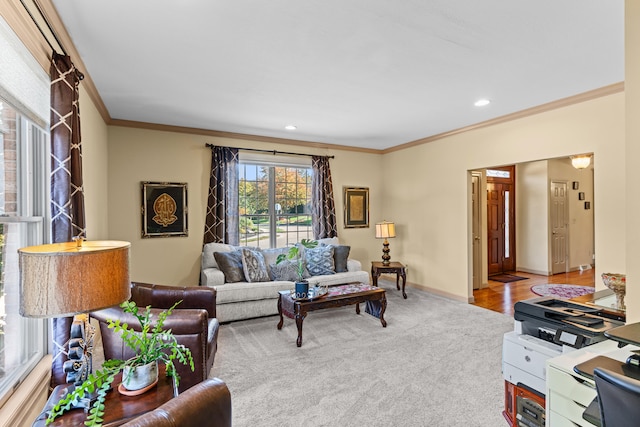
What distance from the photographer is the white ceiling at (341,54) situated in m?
2.04

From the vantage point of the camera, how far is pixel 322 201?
574cm

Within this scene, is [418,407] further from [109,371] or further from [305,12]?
[305,12]

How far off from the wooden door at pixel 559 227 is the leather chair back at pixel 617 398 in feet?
22.9

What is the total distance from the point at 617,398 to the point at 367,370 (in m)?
2.08

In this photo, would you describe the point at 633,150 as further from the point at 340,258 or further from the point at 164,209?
the point at 164,209

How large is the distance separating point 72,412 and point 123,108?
344 centimetres

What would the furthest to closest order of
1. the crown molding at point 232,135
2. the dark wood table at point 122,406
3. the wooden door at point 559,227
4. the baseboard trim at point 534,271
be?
the wooden door at point 559,227
the baseboard trim at point 534,271
the crown molding at point 232,135
the dark wood table at point 122,406

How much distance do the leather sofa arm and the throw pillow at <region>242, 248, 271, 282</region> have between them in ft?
3.98

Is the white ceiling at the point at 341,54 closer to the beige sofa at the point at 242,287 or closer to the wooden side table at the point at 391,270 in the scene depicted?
the beige sofa at the point at 242,287

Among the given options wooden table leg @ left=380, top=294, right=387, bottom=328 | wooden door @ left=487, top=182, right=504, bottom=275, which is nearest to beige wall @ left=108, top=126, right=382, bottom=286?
wooden table leg @ left=380, top=294, right=387, bottom=328

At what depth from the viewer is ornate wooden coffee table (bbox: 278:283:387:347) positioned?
11.2 feet

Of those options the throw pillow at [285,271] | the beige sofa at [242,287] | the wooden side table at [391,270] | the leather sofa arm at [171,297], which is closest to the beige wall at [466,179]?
the wooden side table at [391,270]

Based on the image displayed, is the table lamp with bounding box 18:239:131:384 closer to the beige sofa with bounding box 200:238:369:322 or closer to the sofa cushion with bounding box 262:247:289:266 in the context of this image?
the beige sofa with bounding box 200:238:369:322

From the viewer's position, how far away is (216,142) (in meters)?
4.99
